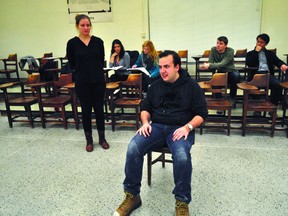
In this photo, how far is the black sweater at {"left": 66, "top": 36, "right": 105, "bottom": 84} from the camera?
252 centimetres

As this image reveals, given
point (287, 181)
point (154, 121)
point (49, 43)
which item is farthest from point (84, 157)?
point (49, 43)

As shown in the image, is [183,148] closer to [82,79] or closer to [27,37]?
[82,79]

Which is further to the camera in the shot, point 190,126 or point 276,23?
point 276,23

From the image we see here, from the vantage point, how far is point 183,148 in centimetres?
165

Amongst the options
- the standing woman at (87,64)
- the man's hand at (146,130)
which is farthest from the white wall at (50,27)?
the man's hand at (146,130)

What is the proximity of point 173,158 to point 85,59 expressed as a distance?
1.46 meters

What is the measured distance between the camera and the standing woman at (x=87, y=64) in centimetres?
251

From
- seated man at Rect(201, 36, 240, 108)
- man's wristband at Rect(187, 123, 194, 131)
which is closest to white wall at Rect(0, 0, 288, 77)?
seated man at Rect(201, 36, 240, 108)

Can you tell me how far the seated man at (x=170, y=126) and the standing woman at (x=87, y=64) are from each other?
0.87m

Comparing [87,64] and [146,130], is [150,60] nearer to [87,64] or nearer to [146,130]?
[87,64]

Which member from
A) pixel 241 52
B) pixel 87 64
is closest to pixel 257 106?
pixel 87 64

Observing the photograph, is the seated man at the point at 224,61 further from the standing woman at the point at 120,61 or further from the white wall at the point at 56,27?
the white wall at the point at 56,27

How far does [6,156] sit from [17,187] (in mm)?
769

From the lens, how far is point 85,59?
8.32ft
